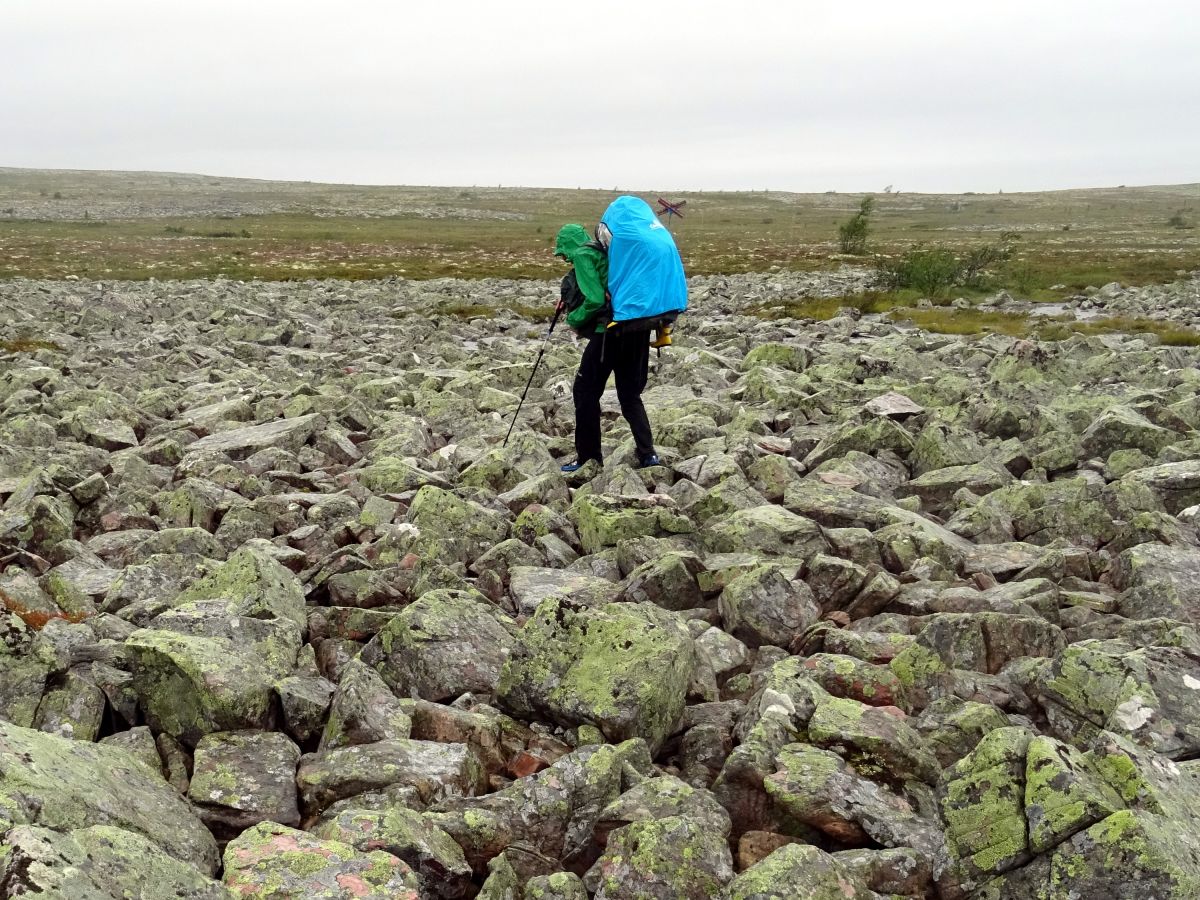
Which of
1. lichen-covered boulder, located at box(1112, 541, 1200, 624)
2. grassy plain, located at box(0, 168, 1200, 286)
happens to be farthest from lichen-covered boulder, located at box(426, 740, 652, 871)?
grassy plain, located at box(0, 168, 1200, 286)

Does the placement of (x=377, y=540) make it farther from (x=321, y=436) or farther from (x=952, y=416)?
(x=952, y=416)

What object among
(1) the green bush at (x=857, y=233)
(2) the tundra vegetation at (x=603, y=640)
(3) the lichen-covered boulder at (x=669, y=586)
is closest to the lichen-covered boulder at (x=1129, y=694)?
(2) the tundra vegetation at (x=603, y=640)

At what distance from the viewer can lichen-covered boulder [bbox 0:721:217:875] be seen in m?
3.39

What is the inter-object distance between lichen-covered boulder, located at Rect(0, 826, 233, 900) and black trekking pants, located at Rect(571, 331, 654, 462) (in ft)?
25.2

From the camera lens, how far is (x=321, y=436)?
38.7 ft

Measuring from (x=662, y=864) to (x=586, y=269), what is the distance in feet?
24.2

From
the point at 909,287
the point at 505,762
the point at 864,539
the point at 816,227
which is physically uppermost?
the point at 816,227

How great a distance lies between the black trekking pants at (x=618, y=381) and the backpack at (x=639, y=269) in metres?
0.60

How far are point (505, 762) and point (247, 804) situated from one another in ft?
4.33

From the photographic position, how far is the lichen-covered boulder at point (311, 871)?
3.35m

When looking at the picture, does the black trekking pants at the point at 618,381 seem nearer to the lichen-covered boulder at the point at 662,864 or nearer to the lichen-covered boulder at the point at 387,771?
the lichen-covered boulder at the point at 387,771

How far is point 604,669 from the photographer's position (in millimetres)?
5090

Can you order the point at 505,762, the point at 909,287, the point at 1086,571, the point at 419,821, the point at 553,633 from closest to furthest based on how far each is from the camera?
the point at 419,821 → the point at 505,762 → the point at 553,633 → the point at 1086,571 → the point at 909,287

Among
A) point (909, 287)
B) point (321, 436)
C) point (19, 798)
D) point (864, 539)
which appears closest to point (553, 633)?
point (19, 798)
